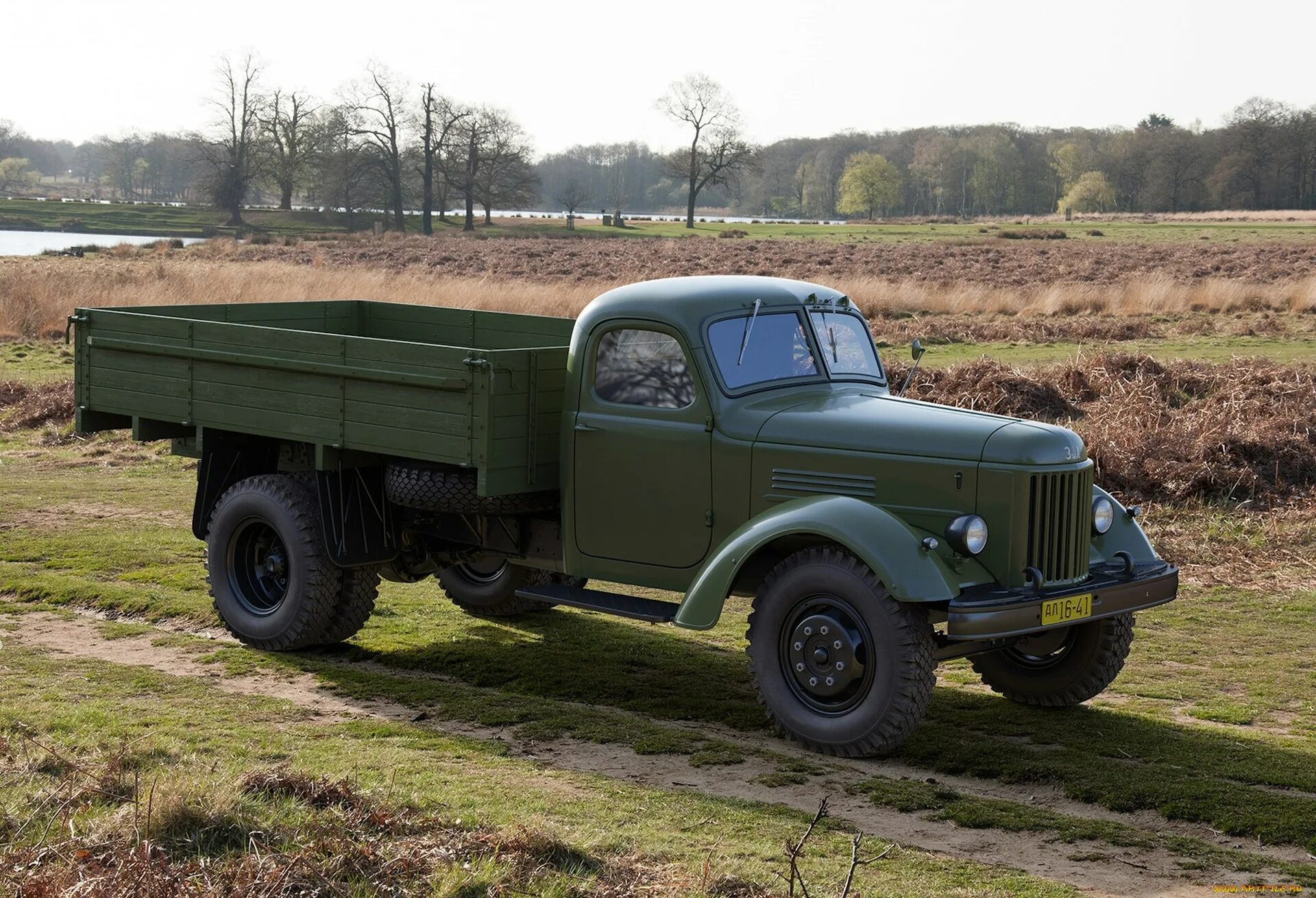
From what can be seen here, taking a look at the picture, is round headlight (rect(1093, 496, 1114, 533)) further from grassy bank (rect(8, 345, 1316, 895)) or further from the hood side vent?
the hood side vent

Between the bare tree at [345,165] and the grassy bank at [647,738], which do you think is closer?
the grassy bank at [647,738]

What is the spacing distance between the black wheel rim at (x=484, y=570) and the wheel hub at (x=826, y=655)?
3.35m

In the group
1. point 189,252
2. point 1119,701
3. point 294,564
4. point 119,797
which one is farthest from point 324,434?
point 189,252

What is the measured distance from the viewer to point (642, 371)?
298 inches

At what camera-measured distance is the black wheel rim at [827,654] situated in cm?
659

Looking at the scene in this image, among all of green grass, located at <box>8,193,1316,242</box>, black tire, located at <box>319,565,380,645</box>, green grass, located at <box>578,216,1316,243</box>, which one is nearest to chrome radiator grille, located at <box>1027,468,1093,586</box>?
black tire, located at <box>319,565,380,645</box>

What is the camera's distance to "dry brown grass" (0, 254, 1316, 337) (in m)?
26.3

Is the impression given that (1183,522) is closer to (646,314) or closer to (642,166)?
(646,314)

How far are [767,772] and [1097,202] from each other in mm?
121851

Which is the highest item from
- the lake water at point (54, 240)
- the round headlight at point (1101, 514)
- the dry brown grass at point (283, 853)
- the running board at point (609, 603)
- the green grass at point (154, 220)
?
the green grass at point (154, 220)

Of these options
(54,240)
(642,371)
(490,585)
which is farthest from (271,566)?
(54,240)

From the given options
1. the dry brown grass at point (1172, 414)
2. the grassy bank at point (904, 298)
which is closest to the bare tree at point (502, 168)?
the grassy bank at point (904, 298)

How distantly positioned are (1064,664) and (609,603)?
2399mm

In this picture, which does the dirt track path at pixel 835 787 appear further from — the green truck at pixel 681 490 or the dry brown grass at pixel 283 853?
the dry brown grass at pixel 283 853
